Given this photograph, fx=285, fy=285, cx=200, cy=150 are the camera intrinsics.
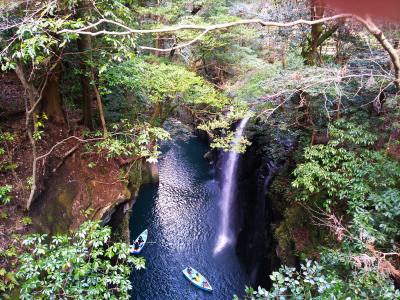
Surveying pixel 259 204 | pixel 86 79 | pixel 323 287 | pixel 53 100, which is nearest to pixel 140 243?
pixel 259 204

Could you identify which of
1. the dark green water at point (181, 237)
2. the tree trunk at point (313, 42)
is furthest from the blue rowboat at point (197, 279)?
the tree trunk at point (313, 42)

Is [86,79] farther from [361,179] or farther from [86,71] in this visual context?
[361,179]

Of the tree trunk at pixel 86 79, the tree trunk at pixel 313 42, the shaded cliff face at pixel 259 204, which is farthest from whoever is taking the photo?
the shaded cliff face at pixel 259 204

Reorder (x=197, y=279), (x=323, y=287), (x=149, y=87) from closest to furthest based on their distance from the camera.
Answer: (x=323, y=287) → (x=149, y=87) → (x=197, y=279)

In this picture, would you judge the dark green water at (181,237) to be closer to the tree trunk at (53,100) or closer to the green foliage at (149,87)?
the green foliage at (149,87)

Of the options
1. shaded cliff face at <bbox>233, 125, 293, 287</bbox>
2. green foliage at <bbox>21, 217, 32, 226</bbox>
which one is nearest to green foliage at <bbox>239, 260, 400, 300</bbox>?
green foliage at <bbox>21, 217, 32, 226</bbox>

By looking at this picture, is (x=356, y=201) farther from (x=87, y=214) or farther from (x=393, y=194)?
(x=87, y=214)

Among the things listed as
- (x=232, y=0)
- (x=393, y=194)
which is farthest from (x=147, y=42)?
(x=393, y=194)
